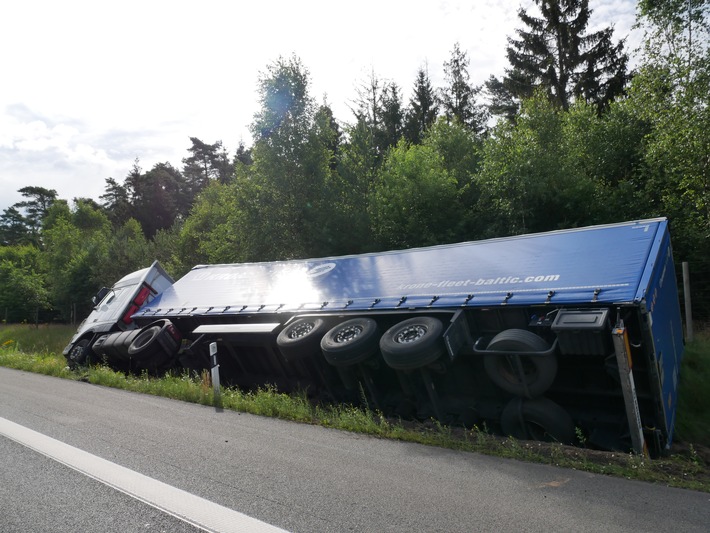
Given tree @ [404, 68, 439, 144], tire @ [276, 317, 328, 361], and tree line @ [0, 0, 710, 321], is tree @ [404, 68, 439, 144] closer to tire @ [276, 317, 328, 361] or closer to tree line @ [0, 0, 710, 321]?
tree line @ [0, 0, 710, 321]

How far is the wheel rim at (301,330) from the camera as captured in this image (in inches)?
364

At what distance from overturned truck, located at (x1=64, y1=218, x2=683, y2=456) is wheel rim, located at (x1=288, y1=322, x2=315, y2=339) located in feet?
0.09

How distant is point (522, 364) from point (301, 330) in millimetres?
3756

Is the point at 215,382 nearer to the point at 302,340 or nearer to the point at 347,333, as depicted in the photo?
the point at 302,340

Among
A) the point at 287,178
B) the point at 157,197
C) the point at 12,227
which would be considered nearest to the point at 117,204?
the point at 157,197

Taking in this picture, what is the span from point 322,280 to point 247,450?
5345 mm

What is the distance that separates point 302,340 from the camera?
29.2ft

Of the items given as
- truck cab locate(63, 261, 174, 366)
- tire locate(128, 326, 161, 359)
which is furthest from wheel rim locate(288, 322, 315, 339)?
truck cab locate(63, 261, 174, 366)

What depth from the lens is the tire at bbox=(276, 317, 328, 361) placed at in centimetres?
891

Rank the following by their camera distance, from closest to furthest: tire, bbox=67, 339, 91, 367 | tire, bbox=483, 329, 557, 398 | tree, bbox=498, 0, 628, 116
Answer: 1. tire, bbox=483, 329, 557, 398
2. tire, bbox=67, 339, 91, 367
3. tree, bbox=498, 0, 628, 116

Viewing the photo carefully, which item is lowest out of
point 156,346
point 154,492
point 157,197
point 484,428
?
point 484,428

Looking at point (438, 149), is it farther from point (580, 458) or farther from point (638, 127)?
point (580, 458)

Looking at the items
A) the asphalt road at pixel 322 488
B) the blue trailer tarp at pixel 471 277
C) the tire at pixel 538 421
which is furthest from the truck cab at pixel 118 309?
the tire at pixel 538 421

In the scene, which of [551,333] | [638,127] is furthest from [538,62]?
[551,333]
